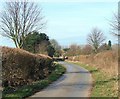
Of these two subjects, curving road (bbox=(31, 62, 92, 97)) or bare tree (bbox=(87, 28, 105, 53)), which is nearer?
curving road (bbox=(31, 62, 92, 97))

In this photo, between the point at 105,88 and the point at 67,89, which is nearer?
the point at 105,88

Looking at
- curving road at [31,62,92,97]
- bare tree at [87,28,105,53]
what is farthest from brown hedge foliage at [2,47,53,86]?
bare tree at [87,28,105,53]

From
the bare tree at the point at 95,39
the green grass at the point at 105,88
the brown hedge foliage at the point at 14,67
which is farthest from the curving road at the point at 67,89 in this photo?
the bare tree at the point at 95,39

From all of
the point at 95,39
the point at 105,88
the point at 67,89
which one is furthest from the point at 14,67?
the point at 95,39

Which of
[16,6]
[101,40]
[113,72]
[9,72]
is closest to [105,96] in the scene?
[9,72]

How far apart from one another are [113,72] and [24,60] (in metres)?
9.51

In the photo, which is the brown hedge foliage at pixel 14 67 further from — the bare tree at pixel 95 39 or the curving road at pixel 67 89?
the bare tree at pixel 95 39

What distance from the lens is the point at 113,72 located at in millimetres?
27625

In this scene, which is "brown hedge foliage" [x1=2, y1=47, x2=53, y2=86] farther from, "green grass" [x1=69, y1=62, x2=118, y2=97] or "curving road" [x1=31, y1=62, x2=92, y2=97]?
"green grass" [x1=69, y1=62, x2=118, y2=97]

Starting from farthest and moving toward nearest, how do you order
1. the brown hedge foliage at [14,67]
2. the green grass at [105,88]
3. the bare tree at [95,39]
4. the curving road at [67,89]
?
the bare tree at [95,39], the brown hedge foliage at [14,67], the curving road at [67,89], the green grass at [105,88]

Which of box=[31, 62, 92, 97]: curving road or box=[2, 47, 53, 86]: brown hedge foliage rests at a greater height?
box=[2, 47, 53, 86]: brown hedge foliage

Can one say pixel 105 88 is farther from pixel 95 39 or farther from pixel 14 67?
pixel 95 39

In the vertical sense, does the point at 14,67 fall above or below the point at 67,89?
above

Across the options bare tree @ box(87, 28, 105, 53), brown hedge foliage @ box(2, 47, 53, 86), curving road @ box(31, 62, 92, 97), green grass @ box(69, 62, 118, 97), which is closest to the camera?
green grass @ box(69, 62, 118, 97)
